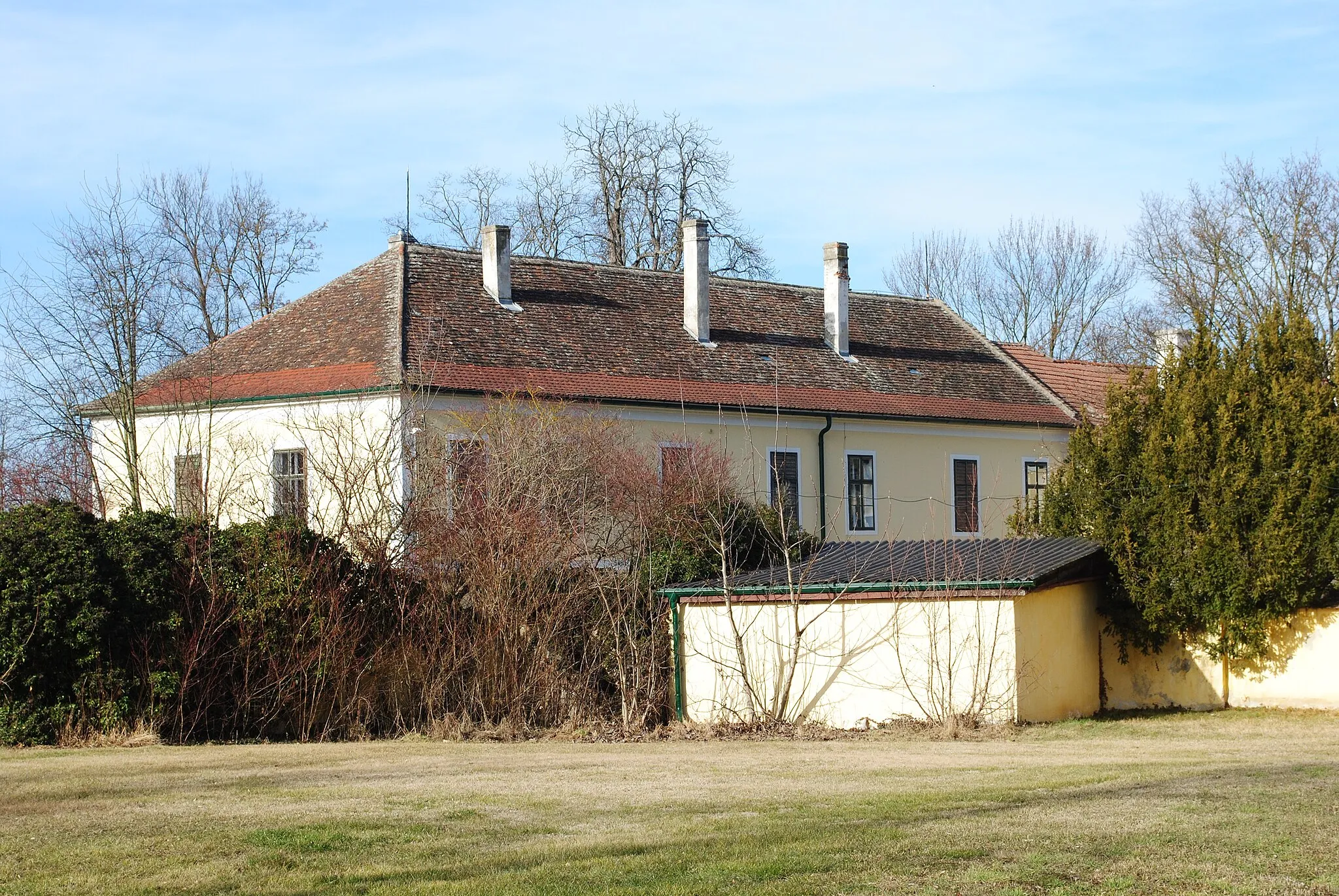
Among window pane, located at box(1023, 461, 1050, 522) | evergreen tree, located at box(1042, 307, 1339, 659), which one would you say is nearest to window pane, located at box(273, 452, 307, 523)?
evergreen tree, located at box(1042, 307, 1339, 659)

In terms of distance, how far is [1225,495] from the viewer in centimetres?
1980

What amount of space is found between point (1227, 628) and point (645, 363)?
1349cm

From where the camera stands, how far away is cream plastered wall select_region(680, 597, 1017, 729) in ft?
61.4

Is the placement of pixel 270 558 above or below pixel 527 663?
above

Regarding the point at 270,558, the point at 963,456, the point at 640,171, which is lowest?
the point at 270,558

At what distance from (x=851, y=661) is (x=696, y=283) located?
47.6 ft

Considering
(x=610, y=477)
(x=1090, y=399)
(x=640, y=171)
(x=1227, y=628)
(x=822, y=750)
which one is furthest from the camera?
(x=640, y=171)

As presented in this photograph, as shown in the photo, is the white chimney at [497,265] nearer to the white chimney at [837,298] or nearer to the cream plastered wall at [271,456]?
the cream plastered wall at [271,456]

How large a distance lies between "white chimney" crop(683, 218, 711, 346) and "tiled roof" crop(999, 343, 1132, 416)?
8.99 m

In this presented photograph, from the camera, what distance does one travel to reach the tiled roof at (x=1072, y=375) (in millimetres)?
36438

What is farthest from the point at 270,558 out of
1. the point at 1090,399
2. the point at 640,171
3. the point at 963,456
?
the point at 640,171

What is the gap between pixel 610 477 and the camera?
23250 millimetres

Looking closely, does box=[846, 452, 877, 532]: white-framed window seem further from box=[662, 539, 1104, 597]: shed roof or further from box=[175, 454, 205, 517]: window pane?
box=[175, 454, 205, 517]: window pane

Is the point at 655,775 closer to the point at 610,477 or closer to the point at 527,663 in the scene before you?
the point at 527,663
